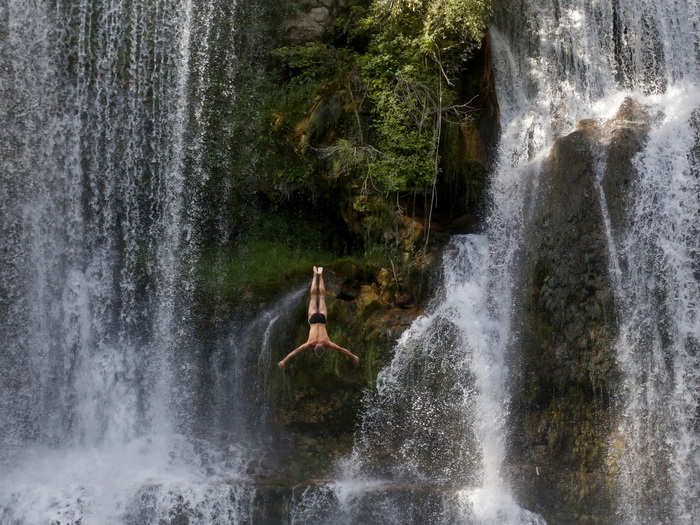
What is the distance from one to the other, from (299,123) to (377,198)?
6.20 ft

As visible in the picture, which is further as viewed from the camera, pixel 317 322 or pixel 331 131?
pixel 331 131

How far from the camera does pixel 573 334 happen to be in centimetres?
827

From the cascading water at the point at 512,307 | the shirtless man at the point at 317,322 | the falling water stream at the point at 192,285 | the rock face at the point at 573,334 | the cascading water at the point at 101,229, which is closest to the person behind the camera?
the cascading water at the point at 512,307

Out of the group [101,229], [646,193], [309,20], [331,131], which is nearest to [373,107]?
[331,131]

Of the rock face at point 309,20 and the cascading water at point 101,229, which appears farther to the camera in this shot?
the rock face at point 309,20

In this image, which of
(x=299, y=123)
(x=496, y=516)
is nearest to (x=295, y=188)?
(x=299, y=123)

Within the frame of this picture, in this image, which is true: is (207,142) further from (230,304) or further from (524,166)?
(524,166)

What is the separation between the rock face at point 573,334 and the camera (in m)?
7.96

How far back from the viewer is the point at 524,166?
988cm

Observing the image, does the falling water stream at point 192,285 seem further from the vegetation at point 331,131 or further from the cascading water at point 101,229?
the vegetation at point 331,131

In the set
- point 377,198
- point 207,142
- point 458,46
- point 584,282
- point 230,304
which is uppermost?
point 458,46

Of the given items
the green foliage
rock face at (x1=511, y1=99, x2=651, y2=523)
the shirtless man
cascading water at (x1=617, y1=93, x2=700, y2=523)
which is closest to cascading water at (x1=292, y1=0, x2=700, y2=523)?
cascading water at (x1=617, y1=93, x2=700, y2=523)

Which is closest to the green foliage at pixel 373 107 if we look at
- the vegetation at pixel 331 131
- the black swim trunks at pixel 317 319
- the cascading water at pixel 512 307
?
A: the vegetation at pixel 331 131

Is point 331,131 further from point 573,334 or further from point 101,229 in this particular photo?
point 573,334
